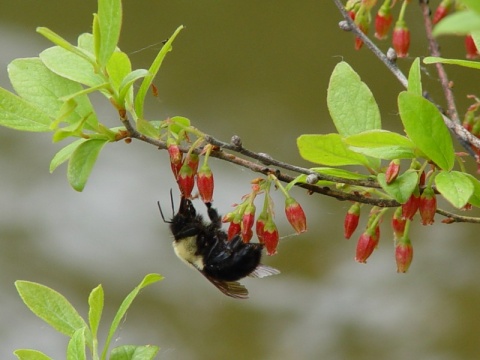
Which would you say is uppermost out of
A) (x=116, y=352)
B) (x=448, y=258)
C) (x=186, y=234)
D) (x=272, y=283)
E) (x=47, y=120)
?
(x=47, y=120)

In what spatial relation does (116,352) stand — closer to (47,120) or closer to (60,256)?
(47,120)

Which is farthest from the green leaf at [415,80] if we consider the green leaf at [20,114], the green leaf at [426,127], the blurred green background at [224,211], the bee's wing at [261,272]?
the blurred green background at [224,211]

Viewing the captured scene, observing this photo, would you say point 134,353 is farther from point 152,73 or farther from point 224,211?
point 224,211

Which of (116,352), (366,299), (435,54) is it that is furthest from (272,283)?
(116,352)

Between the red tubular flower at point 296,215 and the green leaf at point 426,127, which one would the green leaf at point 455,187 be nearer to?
the green leaf at point 426,127

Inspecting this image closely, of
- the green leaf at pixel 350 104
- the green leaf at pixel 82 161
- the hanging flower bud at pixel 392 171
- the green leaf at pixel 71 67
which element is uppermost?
the green leaf at pixel 71 67

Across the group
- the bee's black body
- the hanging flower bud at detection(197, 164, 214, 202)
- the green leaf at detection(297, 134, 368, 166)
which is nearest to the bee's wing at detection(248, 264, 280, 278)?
the bee's black body
